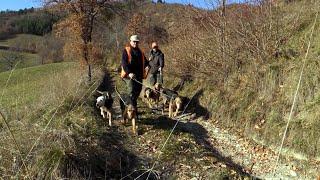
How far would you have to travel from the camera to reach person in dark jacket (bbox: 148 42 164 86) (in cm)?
1490

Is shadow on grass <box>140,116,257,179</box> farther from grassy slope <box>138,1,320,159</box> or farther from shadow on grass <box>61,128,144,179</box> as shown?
shadow on grass <box>61,128,144,179</box>

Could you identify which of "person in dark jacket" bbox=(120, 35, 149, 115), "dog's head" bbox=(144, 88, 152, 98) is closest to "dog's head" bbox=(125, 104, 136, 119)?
"person in dark jacket" bbox=(120, 35, 149, 115)

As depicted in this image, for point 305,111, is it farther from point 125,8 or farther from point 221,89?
point 125,8

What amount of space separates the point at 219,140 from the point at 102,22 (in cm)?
2025

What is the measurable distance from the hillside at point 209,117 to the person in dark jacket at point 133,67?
0.95 meters

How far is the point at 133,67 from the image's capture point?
984 centimetres

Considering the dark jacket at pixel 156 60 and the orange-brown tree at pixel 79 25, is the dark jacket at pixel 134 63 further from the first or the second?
the orange-brown tree at pixel 79 25

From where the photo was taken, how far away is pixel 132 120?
994 centimetres

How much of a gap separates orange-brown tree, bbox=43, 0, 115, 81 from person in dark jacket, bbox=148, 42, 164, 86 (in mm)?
8953

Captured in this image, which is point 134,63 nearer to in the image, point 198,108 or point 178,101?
point 178,101

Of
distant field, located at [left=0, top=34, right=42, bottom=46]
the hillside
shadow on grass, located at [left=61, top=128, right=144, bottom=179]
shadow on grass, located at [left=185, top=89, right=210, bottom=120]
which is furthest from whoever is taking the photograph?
distant field, located at [left=0, top=34, right=42, bottom=46]

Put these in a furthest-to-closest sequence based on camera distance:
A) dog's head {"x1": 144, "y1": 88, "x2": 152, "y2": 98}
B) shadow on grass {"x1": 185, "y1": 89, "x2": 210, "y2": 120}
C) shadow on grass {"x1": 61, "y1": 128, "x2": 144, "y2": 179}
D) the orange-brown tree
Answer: the orange-brown tree → dog's head {"x1": 144, "y1": 88, "x2": 152, "y2": 98} → shadow on grass {"x1": 185, "y1": 89, "x2": 210, "y2": 120} → shadow on grass {"x1": 61, "y1": 128, "x2": 144, "y2": 179}

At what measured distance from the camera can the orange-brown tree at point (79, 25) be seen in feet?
79.9

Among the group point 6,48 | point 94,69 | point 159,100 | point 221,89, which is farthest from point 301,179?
point 6,48
